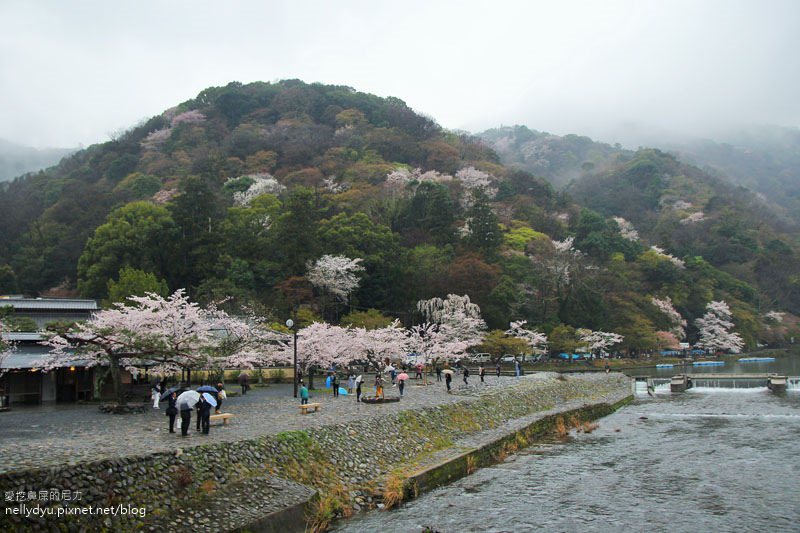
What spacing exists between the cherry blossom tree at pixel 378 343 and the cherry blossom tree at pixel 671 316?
1575 inches

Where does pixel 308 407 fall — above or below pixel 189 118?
below

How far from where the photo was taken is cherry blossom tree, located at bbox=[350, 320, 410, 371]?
3203cm

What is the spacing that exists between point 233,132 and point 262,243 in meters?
51.2

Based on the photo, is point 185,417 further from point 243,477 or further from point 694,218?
point 694,218

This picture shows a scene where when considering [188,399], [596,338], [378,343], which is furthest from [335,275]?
[188,399]

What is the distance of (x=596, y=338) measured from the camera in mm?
53312

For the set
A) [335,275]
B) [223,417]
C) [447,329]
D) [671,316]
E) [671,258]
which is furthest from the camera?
[671,258]

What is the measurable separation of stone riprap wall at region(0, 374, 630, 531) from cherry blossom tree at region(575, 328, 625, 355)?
35.1 metres

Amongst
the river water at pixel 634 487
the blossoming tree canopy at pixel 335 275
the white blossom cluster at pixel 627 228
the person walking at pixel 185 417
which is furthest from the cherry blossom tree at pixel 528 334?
the white blossom cluster at pixel 627 228

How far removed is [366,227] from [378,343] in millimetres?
20452

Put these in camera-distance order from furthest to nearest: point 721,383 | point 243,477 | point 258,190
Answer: point 258,190 → point 721,383 → point 243,477

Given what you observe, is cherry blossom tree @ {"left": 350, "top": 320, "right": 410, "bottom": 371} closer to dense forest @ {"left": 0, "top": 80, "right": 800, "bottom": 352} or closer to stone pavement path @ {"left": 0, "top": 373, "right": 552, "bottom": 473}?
dense forest @ {"left": 0, "top": 80, "right": 800, "bottom": 352}

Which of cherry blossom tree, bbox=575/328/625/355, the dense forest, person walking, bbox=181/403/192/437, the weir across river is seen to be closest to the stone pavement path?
person walking, bbox=181/403/192/437

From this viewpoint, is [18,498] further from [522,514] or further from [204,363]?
[204,363]
